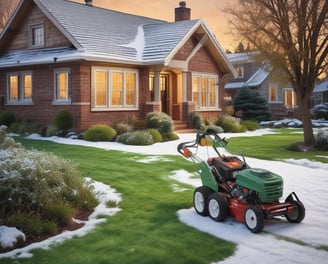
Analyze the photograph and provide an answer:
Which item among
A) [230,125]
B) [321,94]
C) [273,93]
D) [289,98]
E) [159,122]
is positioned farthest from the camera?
[321,94]

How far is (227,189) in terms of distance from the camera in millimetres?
6273

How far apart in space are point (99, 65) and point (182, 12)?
35.2 feet

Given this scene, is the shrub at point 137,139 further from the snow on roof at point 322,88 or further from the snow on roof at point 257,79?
the snow on roof at point 322,88

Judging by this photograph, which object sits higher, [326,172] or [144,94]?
[144,94]

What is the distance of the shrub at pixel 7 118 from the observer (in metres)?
21.2

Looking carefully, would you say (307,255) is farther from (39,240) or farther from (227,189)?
(39,240)

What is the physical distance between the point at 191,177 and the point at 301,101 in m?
7.88

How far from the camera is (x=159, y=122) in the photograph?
18.8 m

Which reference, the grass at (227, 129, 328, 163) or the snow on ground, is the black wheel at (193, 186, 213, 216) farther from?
the grass at (227, 129, 328, 163)

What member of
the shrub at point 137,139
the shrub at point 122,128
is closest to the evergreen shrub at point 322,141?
the shrub at point 137,139

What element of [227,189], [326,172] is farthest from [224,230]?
[326,172]

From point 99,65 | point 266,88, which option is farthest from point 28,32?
point 266,88

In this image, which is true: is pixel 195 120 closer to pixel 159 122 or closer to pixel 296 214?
pixel 159 122

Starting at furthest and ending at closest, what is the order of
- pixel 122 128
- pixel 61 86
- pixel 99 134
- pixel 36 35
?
1. pixel 36 35
2. pixel 61 86
3. pixel 122 128
4. pixel 99 134
